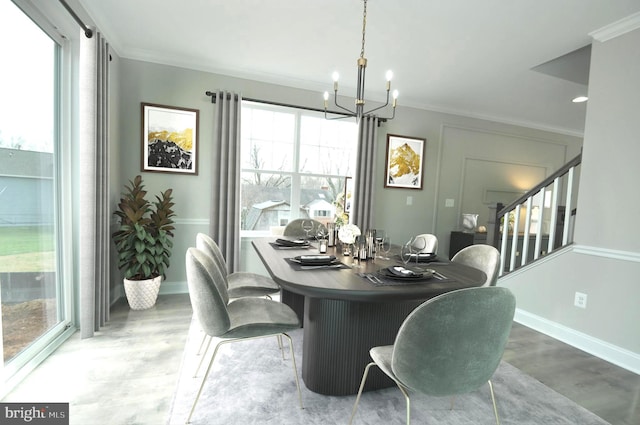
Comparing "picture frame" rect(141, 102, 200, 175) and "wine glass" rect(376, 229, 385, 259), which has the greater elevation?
"picture frame" rect(141, 102, 200, 175)

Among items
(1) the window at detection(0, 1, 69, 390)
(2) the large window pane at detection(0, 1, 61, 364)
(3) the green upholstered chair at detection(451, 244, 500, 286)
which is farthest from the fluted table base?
(2) the large window pane at detection(0, 1, 61, 364)

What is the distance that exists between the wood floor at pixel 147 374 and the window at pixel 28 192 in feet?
0.80

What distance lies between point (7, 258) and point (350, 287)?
197 cm

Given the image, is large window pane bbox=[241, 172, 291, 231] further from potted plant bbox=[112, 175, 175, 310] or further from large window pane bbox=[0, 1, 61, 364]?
large window pane bbox=[0, 1, 61, 364]

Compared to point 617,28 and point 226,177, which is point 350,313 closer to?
point 226,177

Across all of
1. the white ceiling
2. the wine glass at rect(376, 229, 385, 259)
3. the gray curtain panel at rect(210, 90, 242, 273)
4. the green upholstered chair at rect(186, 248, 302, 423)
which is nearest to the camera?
the green upholstered chair at rect(186, 248, 302, 423)

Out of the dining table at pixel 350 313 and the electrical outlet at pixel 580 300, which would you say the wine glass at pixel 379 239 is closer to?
the dining table at pixel 350 313

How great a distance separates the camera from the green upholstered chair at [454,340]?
1.01 m

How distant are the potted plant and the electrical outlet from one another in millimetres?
3753

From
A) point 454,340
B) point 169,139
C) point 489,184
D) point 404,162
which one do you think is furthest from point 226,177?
point 489,184

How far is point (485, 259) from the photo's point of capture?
2.03 m

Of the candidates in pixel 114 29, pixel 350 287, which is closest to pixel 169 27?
pixel 114 29

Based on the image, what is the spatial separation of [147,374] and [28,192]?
1385mm

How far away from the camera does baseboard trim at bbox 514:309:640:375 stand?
2216 millimetres
